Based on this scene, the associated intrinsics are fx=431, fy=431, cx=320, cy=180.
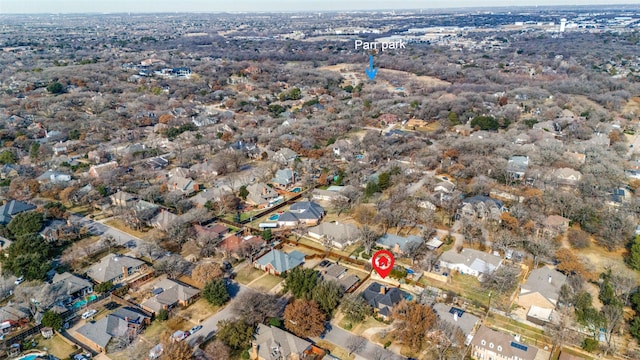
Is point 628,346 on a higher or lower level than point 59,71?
lower

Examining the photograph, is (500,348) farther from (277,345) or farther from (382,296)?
(277,345)

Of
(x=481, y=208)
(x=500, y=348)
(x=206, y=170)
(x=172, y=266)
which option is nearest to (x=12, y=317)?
(x=172, y=266)

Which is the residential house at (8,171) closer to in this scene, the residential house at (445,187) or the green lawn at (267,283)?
the green lawn at (267,283)

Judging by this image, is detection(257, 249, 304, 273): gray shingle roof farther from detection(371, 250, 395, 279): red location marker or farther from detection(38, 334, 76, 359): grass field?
detection(38, 334, 76, 359): grass field

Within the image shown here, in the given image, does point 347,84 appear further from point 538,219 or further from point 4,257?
point 4,257

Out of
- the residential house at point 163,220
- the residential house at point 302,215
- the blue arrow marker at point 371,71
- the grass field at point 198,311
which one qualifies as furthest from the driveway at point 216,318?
the blue arrow marker at point 371,71

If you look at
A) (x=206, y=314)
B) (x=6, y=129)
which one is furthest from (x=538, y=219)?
(x=6, y=129)
